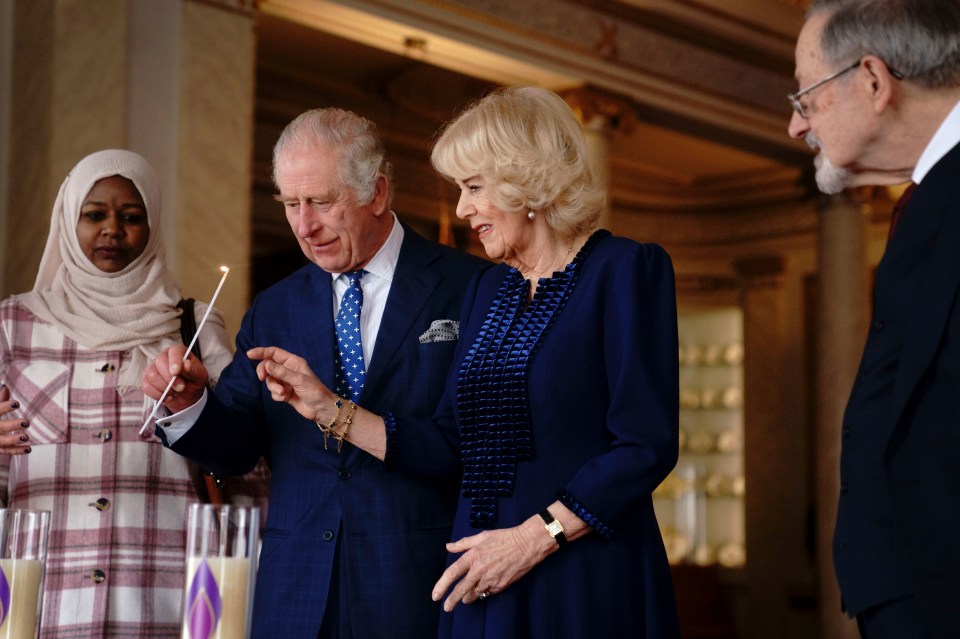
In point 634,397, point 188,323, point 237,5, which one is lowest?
point 634,397

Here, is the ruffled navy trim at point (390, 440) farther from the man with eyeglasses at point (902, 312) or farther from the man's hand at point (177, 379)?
the man with eyeglasses at point (902, 312)

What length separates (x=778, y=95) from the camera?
938 centimetres

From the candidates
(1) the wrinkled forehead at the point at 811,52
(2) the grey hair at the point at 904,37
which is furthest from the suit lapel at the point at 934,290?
(1) the wrinkled forehead at the point at 811,52

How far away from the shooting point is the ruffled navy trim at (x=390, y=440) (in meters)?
2.41

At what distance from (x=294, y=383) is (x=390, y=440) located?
25 centimetres

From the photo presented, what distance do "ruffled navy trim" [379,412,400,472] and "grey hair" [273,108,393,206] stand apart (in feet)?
1.66

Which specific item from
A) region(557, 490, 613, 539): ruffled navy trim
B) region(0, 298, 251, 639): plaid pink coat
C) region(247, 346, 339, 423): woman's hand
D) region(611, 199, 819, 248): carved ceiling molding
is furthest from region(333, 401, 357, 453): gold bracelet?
region(611, 199, 819, 248): carved ceiling molding

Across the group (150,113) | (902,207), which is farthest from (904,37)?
(150,113)

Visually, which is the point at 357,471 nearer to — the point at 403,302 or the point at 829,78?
the point at 403,302

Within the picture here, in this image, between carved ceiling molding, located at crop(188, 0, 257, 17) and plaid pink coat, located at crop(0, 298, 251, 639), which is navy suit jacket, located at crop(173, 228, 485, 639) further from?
carved ceiling molding, located at crop(188, 0, 257, 17)

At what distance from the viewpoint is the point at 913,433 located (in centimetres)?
156

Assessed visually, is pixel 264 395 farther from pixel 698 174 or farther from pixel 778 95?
pixel 698 174

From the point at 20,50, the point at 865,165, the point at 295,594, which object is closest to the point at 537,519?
the point at 295,594

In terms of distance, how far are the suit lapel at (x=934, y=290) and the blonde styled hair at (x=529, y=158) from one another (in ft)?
2.68
